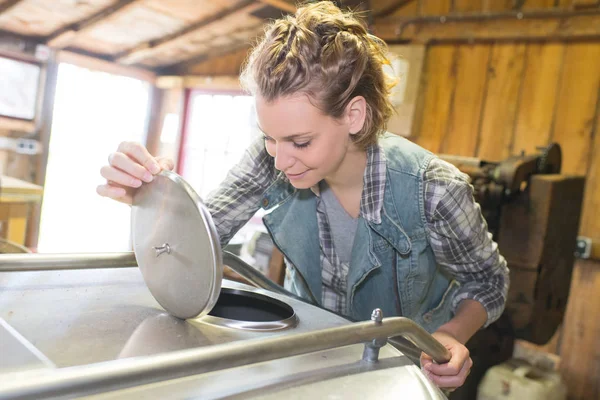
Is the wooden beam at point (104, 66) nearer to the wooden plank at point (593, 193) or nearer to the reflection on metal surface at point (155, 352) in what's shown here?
the wooden plank at point (593, 193)

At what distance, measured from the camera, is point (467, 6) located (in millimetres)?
3490

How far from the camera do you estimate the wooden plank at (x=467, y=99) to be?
3.44 meters

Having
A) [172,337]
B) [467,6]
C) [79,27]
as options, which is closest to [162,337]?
[172,337]

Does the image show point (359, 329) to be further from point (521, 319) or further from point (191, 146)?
point (191, 146)

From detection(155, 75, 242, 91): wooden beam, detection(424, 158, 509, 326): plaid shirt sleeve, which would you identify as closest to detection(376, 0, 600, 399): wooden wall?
detection(155, 75, 242, 91): wooden beam

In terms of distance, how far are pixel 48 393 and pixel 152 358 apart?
0.10 m

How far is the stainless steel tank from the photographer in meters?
0.53

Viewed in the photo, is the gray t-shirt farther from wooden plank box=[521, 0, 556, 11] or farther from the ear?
wooden plank box=[521, 0, 556, 11]

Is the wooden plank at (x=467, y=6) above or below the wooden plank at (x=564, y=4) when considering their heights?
above

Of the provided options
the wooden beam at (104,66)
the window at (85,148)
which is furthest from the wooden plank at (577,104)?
the window at (85,148)

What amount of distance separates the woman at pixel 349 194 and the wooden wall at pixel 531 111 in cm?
204

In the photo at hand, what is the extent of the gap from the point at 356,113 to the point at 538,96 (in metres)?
2.49

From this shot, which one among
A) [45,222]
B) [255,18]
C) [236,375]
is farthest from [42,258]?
[45,222]

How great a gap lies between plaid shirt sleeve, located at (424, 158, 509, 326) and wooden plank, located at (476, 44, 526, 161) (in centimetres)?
229
